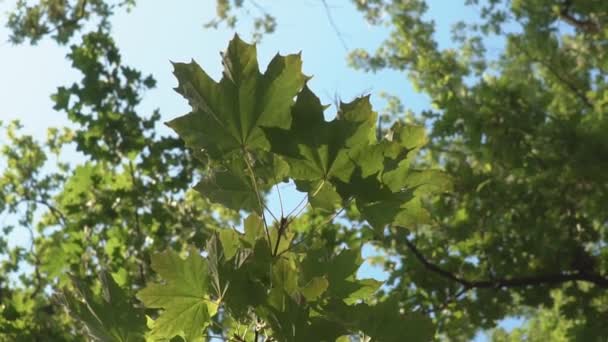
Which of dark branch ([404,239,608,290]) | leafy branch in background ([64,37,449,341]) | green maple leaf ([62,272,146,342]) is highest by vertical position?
dark branch ([404,239,608,290])

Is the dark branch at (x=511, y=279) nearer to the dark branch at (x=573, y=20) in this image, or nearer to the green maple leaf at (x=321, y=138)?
the green maple leaf at (x=321, y=138)

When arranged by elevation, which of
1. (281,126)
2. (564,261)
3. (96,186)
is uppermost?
(564,261)

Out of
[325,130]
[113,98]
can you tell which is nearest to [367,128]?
[325,130]

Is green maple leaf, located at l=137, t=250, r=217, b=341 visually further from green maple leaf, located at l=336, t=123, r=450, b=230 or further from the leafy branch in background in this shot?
green maple leaf, located at l=336, t=123, r=450, b=230

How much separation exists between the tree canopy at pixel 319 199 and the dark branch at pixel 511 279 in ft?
0.06

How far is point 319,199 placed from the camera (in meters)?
1.29

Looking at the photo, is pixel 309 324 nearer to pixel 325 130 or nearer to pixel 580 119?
pixel 325 130

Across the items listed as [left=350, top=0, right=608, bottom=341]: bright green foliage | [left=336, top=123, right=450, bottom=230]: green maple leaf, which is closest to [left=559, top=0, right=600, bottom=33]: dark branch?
[left=350, top=0, right=608, bottom=341]: bright green foliage

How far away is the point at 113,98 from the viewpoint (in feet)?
18.9

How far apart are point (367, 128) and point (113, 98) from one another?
4973mm

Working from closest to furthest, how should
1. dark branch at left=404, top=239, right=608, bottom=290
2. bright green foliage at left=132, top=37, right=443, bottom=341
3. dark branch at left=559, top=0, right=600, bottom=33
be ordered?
bright green foliage at left=132, top=37, right=443, bottom=341 < dark branch at left=404, top=239, right=608, bottom=290 < dark branch at left=559, top=0, right=600, bottom=33

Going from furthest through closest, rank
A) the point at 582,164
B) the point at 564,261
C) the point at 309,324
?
the point at 564,261 < the point at 582,164 < the point at 309,324

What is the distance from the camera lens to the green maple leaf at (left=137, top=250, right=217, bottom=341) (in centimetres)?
124

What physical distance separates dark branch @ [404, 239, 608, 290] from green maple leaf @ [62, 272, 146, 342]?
11.9ft
